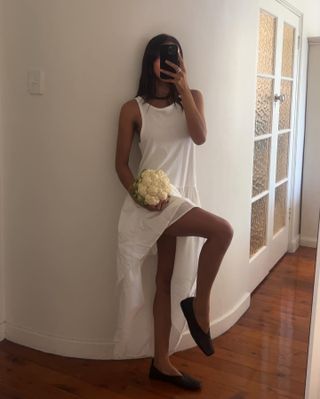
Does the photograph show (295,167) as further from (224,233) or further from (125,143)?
(125,143)

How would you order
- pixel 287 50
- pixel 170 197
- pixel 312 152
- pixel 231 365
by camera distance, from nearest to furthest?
pixel 312 152 → pixel 170 197 → pixel 287 50 → pixel 231 365

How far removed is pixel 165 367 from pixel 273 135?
971mm

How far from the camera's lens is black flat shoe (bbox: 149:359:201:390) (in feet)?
6.55

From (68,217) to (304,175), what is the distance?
896 mm

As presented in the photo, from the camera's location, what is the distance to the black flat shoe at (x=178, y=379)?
6.55ft

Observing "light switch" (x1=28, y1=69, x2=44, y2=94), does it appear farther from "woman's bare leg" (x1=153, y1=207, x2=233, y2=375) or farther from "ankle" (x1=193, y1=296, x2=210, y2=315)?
"ankle" (x1=193, y1=296, x2=210, y2=315)

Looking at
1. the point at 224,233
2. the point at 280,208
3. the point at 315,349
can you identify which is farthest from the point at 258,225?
the point at 315,349

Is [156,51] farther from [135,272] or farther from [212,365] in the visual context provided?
[212,365]

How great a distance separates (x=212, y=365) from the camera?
2.12 m

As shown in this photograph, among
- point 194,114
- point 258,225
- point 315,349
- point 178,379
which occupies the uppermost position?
point 194,114

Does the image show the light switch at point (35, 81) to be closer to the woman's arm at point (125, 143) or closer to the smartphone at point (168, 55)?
the woman's arm at point (125, 143)

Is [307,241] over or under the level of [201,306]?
over

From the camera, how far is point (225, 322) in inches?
90.9

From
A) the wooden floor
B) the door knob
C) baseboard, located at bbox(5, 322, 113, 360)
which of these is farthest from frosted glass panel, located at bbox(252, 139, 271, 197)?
baseboard, located at bbox(5, 322, 113, 360)
